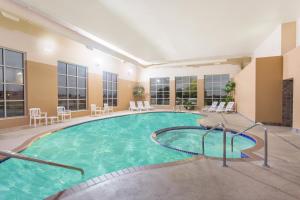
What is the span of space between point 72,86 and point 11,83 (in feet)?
10.3

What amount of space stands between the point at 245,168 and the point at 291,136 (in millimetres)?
3341

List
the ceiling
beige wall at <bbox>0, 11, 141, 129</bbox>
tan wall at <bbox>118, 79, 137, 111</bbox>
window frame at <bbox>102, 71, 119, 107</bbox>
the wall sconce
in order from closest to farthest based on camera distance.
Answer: the ceiling, beige wall at <bbox>0, 11, 141, 129</bbox>, the wall sconce, window frame at <bbox>102, 71, 119, 107</bbox>, tan wall at <bbox>118, 79, 137, 111</bbox>

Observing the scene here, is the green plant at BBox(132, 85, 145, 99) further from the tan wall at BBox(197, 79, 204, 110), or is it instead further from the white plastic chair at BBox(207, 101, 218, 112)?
the white plastic chair at BBox(207, 101, 218, 112)

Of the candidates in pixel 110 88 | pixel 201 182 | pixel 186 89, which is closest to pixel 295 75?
pixel 201 182

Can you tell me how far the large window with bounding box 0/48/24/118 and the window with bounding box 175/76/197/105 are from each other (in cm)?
1166

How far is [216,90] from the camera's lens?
1426 centimetres

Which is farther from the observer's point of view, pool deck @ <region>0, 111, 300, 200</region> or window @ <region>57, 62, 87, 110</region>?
window @ <region>57, 62, 87, 110</region>

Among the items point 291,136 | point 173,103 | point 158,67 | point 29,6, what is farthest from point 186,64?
point 29,6

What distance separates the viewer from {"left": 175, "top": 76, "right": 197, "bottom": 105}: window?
14.8 meters

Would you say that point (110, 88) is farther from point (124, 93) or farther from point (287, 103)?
point (287, 103)

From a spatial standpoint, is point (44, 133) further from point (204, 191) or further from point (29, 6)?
point (204, 191)

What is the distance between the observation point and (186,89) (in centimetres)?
1515

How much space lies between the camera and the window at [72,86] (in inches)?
354

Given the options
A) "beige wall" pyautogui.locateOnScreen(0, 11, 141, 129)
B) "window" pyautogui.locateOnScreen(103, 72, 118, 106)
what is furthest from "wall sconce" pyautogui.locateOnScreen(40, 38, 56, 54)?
"window" pyautogui.locateOnScreen(103, 72, 118, 106)
